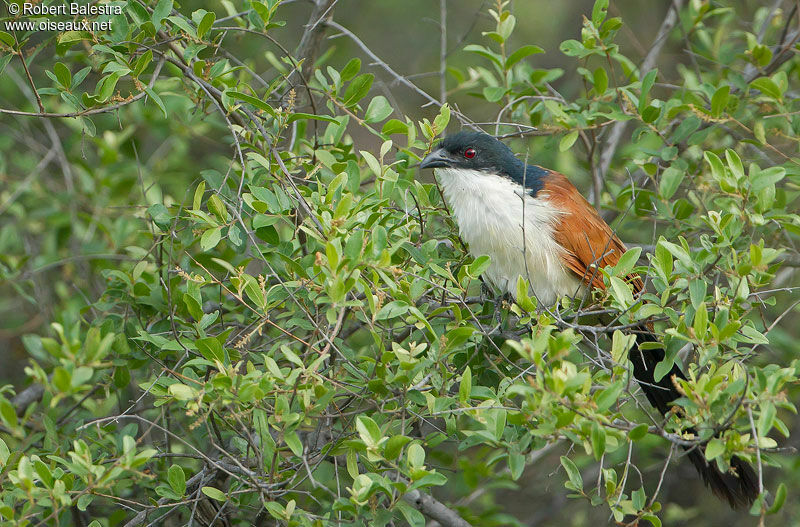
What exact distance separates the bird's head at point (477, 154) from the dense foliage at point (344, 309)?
0.19m

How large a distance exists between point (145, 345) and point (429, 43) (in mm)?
5418

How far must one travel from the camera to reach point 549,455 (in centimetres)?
479

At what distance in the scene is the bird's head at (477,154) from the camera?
3123 mm

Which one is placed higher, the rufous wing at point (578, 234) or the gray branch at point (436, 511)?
the rufous wing at point (578, 234)

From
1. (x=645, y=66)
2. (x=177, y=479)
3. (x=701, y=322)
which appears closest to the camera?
(x=701, y=322)

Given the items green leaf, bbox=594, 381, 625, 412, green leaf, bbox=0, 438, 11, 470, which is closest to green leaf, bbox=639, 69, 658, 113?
green leaf, bbox=594, 381, 625, 412

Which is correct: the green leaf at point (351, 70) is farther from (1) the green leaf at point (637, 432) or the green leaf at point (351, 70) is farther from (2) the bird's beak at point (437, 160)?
(1) the green leaf at point (637, 432)

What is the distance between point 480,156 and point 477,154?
15mm

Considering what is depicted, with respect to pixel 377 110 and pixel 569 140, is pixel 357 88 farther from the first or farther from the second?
pixel 569 140

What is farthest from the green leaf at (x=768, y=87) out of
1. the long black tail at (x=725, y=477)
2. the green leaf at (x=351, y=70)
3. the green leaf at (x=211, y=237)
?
the green leaf at (x=211, y=237)

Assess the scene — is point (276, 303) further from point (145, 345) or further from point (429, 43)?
point (429, 43)

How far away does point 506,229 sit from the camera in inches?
120

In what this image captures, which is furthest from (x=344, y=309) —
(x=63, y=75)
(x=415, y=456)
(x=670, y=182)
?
(x=670, y=182)

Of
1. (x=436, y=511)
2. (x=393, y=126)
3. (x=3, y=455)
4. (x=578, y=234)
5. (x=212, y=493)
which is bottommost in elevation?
(x=436, y=511)
